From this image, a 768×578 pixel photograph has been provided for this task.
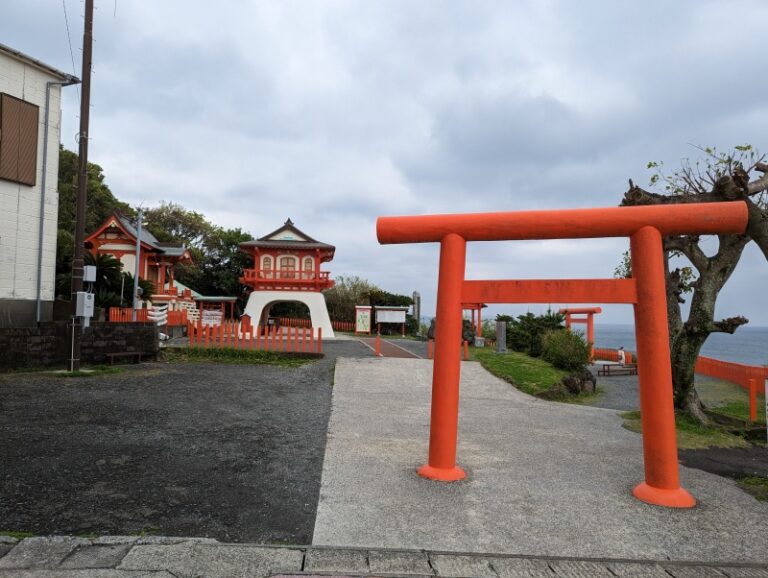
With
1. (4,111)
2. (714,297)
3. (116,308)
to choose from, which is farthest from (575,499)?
(116,308)

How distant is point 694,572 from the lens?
329cm

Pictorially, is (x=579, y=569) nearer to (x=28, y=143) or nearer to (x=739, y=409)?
(x=739, y=409)

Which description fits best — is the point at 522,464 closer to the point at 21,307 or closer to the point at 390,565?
the point at 390,565

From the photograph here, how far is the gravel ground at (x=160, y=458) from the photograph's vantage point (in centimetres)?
386

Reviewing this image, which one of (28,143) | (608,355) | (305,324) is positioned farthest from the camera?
(305,324)

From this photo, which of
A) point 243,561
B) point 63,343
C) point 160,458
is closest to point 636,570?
point 243,561

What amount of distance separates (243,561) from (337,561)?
0.63 meters

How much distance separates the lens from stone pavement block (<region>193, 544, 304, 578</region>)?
3.12 meters

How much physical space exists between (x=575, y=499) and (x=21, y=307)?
13481 mm

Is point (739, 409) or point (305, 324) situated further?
point (305, 324)

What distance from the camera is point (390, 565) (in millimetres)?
3262

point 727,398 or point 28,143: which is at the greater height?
point 28,143

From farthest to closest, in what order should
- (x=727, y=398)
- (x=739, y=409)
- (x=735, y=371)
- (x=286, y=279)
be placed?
(x=286, y=279), (x=735, y=371), (x=727, y=398), (x=739, y=409)

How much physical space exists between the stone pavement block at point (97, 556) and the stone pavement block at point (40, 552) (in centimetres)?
7
